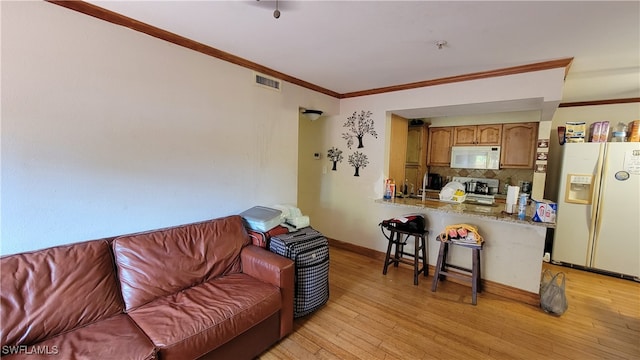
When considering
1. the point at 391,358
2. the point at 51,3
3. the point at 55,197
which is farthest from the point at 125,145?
the point at 391,358

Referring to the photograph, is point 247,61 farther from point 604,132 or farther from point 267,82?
point 604,132

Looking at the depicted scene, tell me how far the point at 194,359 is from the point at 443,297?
2.33 m

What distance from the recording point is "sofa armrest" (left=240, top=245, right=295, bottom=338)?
1.95 meters

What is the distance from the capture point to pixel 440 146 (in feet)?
15.9

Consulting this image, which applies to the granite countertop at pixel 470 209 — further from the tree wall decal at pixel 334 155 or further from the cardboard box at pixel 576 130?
the cardboard box at pixel 576 130

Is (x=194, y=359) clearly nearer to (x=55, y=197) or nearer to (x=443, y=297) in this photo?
(x=55, y=197)

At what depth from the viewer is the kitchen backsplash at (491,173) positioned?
14.4 ft

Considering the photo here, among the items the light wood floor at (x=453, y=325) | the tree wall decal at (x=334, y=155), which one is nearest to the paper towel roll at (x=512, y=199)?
the light wood floor at (x=453, y=325)

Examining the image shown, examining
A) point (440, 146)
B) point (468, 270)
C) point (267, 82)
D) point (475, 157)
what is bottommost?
point (468, 270)

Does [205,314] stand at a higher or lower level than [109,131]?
lower

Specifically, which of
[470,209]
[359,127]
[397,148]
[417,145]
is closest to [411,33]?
[359,127]

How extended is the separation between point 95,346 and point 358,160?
3.18 metres

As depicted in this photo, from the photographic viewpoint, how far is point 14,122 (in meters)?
1.50

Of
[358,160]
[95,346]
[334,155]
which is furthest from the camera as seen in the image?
[334,155]
